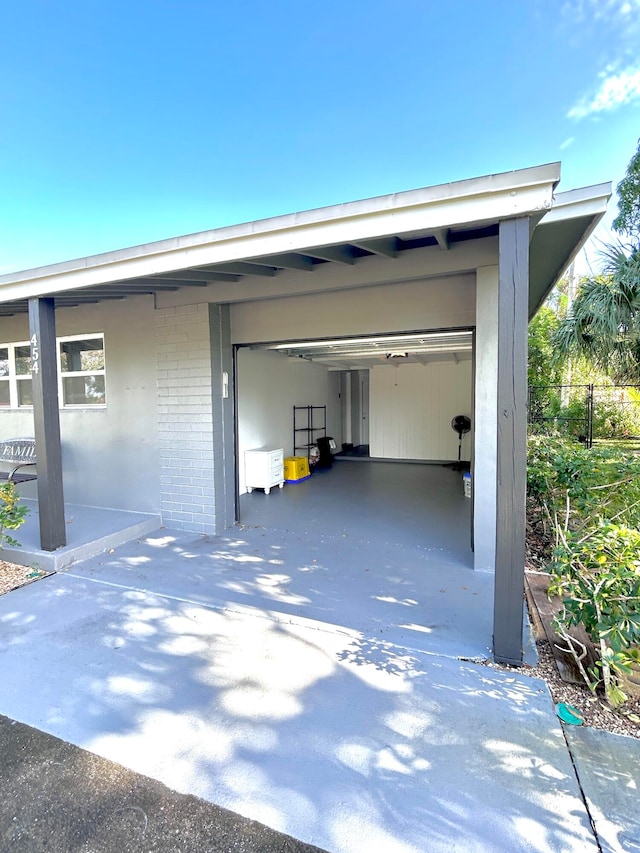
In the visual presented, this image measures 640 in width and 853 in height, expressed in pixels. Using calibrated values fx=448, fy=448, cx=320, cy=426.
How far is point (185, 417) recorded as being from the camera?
5254 mm

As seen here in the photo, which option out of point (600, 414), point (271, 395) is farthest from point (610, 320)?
point (600, 414)

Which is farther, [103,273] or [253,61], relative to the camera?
[253,61]

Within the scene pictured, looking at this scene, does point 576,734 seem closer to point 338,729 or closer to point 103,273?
point 338,729

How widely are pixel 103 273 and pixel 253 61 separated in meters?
10.5

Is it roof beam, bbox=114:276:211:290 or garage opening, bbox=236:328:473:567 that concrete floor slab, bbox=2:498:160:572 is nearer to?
garage opening, bbox=236:328:473:567

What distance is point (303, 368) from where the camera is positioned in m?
10.0

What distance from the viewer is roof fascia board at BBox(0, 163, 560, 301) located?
234cm

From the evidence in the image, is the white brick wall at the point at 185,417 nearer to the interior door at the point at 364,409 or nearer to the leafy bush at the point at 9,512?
the leafy bush at the point at 9,512

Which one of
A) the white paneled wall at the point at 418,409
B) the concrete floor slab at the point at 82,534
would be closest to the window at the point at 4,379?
the concrete floor slab at the point at 82,534

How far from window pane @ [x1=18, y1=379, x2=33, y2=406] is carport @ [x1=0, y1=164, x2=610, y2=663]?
9.0 inches

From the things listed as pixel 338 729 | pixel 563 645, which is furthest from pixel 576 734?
pixel 338 729

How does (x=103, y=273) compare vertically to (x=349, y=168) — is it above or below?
below

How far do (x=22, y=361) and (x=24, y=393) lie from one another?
477 mm

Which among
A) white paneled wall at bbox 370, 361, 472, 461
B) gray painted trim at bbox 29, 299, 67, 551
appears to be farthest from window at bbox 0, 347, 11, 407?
white paneled wall at bbox 370, 361, 472, 461
